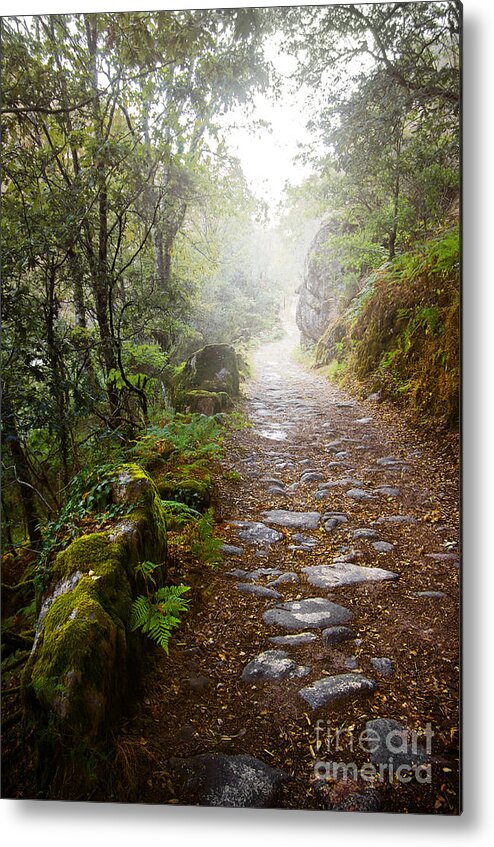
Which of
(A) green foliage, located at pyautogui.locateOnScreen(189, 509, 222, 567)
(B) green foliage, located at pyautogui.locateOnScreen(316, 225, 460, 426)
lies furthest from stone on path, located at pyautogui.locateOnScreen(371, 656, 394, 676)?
(B) green foliage, located at pyautogui.locateOnScreen(316, 225, 460, 426)

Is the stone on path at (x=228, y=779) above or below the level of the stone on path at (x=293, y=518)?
below

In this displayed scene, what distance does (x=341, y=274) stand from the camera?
277 cm

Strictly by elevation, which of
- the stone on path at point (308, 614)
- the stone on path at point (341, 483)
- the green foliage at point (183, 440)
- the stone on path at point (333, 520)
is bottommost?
the stone on path at point (308, 614)

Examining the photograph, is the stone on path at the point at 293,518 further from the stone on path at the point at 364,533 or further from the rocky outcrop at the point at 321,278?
the rocky outcrop at the point at 321,278

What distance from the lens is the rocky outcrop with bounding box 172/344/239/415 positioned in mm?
2828

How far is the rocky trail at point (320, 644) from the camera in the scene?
2.22 metres

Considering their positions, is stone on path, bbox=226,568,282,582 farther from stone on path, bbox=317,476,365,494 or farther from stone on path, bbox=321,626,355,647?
stone on path, bbox=317,476,365,494

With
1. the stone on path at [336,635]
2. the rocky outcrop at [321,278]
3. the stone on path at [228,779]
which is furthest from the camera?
the rocky outcrop at [321,278]

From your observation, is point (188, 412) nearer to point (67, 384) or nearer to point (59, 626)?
point (67, 384)

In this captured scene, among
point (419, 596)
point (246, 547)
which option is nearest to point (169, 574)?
point (246, 547)

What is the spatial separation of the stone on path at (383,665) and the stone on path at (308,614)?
196 millimetres

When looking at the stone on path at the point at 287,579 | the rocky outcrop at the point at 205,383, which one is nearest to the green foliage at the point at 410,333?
the rocky outcrop at the point at 205,383

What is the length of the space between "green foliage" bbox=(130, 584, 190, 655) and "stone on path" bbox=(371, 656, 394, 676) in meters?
0.84

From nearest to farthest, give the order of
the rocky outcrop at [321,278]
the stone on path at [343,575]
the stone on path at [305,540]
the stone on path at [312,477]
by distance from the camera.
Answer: the stone on path at [343,575]
the stone on path at [305,540]
the stone on path at [312,477]
the rocky outcrop at [321,278]
